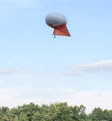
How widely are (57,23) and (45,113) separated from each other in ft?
184

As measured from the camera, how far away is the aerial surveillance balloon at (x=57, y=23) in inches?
1473

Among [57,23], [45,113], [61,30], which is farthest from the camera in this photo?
[45,113]

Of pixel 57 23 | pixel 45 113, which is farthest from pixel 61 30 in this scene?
pixel 45 113

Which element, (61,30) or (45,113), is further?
(45,113)

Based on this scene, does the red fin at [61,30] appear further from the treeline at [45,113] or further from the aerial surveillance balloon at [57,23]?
the treeline at [45,113]

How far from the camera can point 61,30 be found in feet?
125

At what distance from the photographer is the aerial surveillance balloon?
37.4m

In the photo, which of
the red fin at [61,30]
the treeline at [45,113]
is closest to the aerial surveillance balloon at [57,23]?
the red fin at [61,30]

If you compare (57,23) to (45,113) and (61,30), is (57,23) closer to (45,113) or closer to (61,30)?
(61,30)

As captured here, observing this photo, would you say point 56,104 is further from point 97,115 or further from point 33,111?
point 97,115

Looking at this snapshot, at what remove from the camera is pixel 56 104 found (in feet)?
302

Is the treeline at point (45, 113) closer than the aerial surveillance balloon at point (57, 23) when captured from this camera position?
No

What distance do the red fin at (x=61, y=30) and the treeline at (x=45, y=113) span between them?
47.7 meters

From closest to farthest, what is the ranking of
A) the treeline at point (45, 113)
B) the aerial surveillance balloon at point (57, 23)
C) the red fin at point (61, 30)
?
the aerial surveillance balloon at point (57, 23)
the red fin at point (61, 30)
the treeline at point (45, 113)
